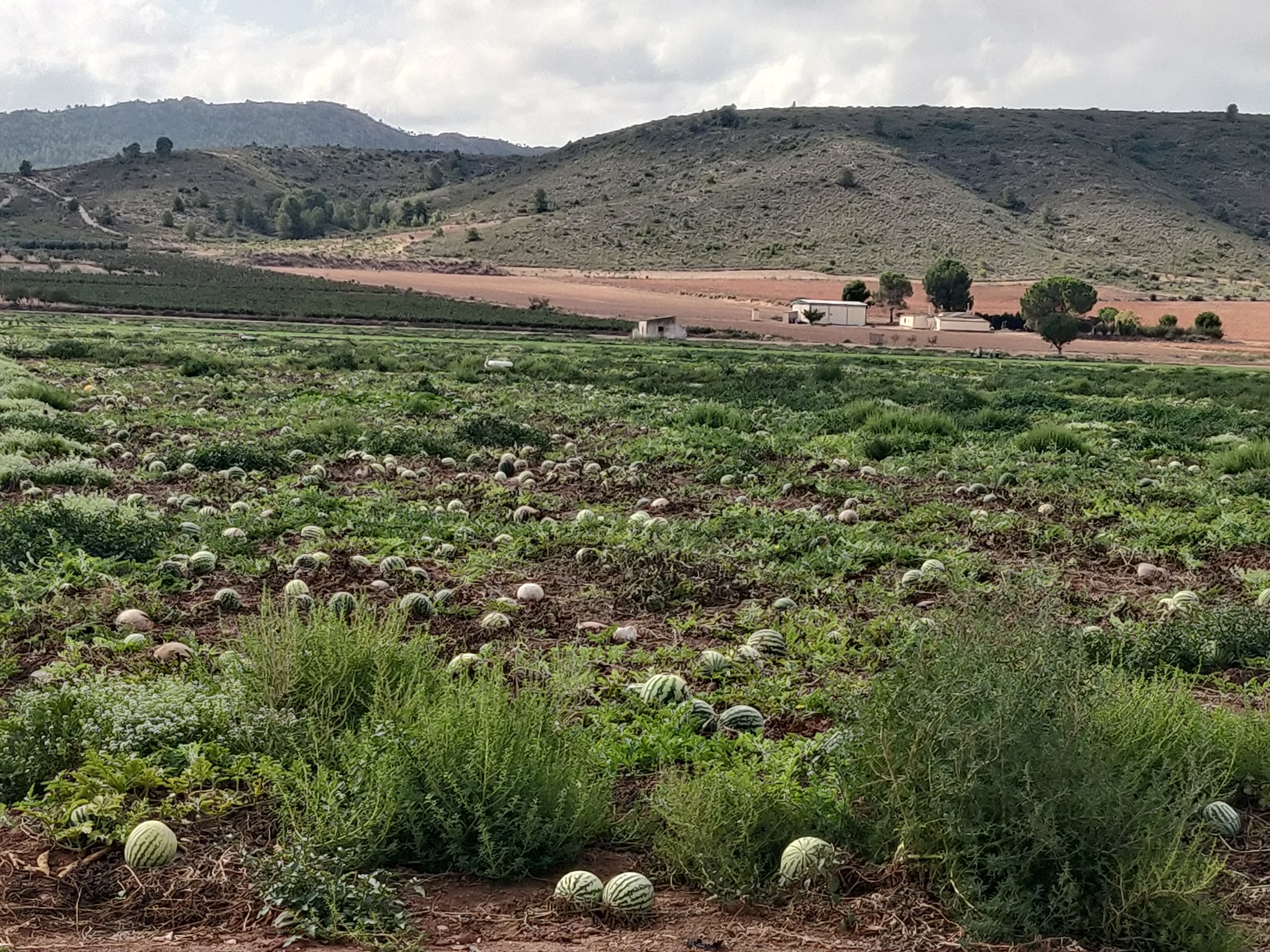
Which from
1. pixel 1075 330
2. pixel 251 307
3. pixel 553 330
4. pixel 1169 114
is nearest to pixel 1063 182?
pixel 1169 114

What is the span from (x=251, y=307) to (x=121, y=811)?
202 feet

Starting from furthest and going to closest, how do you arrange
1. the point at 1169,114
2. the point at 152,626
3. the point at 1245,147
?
the point at 1169,114 < the point at 1245,147 < the point at 152,626

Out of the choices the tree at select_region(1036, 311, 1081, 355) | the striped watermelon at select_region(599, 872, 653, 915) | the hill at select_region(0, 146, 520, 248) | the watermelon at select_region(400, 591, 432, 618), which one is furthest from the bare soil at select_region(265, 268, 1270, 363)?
the striped watermelon at select_region(599, 872, 653, 915)

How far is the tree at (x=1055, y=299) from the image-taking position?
7962cm

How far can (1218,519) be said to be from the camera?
1084 centimetres

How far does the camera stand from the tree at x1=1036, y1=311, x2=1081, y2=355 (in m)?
60.3

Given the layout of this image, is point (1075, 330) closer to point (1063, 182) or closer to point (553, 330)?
point (553, 330)

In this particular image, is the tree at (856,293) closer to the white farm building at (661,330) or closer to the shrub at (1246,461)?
the white farm building at (661,330)

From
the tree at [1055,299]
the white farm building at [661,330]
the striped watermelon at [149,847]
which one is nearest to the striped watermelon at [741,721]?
the striped watermelon at [149,847]

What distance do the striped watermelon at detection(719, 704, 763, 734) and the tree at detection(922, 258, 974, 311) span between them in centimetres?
8822

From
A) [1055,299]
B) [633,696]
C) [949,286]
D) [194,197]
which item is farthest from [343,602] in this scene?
[194,197]

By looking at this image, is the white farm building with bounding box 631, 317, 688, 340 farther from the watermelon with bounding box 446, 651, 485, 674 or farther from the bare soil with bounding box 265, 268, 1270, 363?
the watermelon with bounding box 446, 651, 485, 674

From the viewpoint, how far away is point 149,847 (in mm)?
4176

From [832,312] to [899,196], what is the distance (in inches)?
2345
